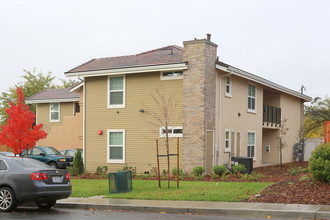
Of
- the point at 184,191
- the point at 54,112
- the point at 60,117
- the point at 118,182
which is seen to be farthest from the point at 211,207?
the point at 54,112

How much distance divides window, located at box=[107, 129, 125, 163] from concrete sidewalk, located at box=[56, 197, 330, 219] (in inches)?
340

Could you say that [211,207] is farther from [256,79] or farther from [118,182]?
[256,79]

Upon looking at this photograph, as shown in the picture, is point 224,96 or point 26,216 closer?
point 26,216

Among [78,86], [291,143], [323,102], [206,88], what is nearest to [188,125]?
[206,88]

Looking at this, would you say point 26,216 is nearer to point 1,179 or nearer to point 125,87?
point 1,179

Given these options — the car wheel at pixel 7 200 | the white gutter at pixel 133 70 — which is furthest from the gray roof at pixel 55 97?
the car wheel at pixel 7 200

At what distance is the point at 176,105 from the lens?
811 inches

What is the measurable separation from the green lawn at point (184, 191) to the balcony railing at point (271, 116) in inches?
486

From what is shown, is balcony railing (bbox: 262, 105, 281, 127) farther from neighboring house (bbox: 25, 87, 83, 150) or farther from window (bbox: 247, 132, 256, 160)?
neighboring house (bbox: 25, 87, 83, 150)

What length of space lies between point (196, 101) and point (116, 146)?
511 centimetres

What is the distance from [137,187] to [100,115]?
25.0ft

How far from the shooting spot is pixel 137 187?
16.2 m

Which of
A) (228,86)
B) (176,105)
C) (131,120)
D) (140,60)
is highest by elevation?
(140,60)

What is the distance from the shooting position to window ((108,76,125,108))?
2236cm
